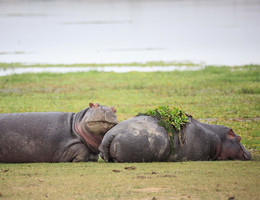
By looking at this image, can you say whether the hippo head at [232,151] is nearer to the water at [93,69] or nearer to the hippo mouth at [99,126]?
the hippo mouth at [99,126]

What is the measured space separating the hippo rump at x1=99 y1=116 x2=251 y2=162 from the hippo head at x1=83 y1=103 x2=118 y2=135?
0.24m

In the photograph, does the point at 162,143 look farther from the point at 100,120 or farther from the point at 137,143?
the point at 100,120

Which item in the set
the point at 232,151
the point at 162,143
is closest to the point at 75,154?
the point at 162,143

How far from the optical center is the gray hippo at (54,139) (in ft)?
32.4

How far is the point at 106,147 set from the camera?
953 centimetres

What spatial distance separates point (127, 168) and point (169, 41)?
116 ft

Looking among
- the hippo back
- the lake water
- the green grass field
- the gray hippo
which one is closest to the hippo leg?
the gray hippo

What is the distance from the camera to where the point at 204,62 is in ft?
97.1

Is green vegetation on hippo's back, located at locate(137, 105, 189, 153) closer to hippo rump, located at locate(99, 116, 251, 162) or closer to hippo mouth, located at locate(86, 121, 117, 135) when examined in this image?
hippo rump, located at locate(99, 116, 251, 162)

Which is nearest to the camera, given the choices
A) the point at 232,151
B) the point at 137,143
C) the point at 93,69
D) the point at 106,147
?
the point at 137,143

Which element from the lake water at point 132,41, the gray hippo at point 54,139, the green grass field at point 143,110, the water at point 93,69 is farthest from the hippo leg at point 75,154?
the lake water at point 132,41

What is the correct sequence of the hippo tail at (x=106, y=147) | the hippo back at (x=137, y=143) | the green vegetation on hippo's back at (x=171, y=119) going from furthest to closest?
the green vegetation on hippo's back at (x=171, y=119)
the hippo tail at (x=106, y=147)
the hippo back at (x=137, y=143)

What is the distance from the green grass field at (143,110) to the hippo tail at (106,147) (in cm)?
24

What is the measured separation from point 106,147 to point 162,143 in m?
0.95
